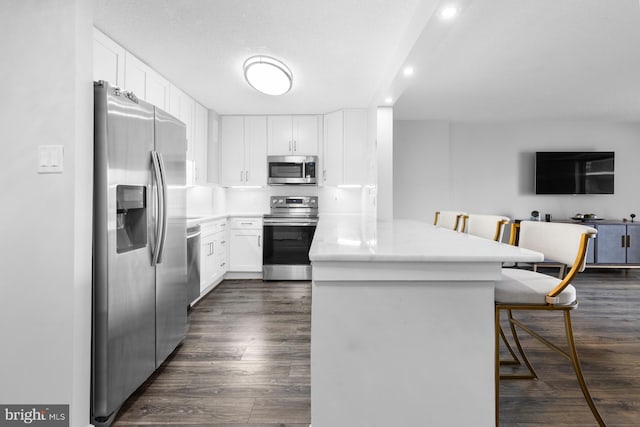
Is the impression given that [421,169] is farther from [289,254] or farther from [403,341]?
[403,341]

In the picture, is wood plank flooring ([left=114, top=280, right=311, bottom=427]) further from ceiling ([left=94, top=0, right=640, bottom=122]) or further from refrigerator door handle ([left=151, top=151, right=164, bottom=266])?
ceiling ([left=94, top=0, right=640, bottom=122])

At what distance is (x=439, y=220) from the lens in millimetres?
3277

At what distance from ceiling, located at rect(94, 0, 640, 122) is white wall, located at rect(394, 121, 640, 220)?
1129 mm

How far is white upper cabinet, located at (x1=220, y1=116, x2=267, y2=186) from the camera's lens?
482cm

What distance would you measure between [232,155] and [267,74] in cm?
215

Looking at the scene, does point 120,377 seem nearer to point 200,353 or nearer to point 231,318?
point 200,353

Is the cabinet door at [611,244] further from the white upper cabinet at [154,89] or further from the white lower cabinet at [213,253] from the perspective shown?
the white upper cabinet at [154,89]

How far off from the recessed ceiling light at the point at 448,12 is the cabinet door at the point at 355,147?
2.72m

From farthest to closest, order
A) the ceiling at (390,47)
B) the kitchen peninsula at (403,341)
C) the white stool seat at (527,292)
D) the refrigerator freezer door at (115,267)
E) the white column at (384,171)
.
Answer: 1. the white column at (384,171)
2. the ceiling at (390,47)
3. the refrigerator freezer door at (115,267)
4. the white stool seat at (527,292)
5. the kitchen peninsula at (403,341)

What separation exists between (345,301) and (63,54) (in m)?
1.63

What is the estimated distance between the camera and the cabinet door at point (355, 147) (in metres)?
4.55

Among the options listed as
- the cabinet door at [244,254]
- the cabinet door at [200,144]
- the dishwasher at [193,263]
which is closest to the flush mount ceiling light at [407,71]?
the dishwasher at [193,263]

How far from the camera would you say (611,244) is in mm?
4922

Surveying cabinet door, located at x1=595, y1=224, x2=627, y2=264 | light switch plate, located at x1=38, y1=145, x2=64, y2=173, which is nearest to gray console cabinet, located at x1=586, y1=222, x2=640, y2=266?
cabinet door, located at x1=595, y1=224, x2=627, y2=264
